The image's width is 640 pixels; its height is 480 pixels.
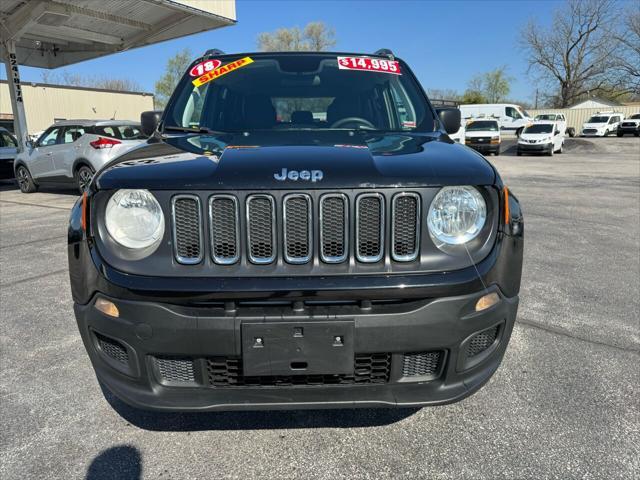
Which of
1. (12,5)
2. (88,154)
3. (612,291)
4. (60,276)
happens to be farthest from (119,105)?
(612,291)

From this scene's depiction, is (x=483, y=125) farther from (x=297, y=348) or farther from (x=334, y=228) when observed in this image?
(x=297, y=348)

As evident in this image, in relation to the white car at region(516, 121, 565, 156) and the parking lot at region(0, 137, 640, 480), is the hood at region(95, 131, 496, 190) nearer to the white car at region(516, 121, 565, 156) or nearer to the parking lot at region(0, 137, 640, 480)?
the parking lot at region(0, 137, 640, 480)

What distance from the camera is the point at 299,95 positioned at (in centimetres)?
314

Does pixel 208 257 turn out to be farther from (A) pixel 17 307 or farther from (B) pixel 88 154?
(B) pixel 88 154

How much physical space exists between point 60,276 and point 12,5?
43.1 feet

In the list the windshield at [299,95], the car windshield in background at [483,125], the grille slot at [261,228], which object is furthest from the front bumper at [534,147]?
the grille slot at [261,228]

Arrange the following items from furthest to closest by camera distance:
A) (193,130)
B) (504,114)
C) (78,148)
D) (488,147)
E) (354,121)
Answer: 1. (504,114)
2. (488,147)
3. (78,148)
4. (354,121)
5. (193,130)

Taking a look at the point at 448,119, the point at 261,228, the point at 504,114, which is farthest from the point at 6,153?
the point at 504,114

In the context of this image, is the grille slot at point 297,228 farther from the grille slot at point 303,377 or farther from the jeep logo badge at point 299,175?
the grille slot at point 303,377

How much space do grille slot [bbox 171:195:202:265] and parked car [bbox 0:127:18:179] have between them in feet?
47.1

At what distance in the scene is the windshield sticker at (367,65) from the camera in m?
3.29

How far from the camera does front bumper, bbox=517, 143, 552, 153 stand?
23.3 meters

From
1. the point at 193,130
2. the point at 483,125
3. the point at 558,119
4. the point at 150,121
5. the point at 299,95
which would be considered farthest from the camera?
the point at 558,119

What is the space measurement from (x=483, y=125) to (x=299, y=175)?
24569 mm
